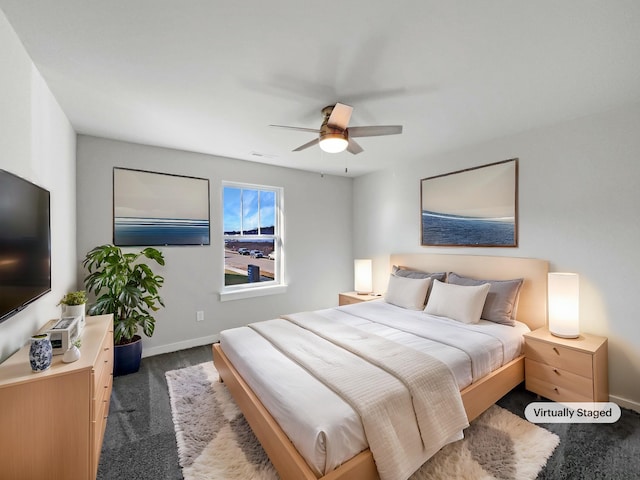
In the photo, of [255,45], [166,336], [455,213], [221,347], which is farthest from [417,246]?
[166,336]

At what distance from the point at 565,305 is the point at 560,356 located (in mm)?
418

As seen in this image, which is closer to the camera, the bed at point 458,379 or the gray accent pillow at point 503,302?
the bed at point 458,379

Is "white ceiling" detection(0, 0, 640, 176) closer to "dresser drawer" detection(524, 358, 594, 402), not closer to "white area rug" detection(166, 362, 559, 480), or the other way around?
"dresser drawer" detection(524, 358, 594, 402)

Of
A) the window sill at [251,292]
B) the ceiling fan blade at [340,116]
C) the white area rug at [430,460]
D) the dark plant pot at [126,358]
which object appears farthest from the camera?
the window sill at [251,292]

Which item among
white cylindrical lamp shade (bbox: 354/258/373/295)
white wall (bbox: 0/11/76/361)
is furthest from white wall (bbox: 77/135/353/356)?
white cylindrical lamp shade (bbox: 354/258/373/295)

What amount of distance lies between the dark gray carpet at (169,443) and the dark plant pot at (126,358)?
0.32 meters

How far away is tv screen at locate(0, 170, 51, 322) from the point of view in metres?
1.32

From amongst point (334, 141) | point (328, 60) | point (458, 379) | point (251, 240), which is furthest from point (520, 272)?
point (251, 240)

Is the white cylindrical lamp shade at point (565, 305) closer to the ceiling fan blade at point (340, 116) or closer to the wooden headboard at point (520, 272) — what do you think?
the wooden headboard at point (520, 272)

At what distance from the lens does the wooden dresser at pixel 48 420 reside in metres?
1.30

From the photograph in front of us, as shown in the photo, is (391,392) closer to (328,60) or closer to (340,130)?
(340,130)

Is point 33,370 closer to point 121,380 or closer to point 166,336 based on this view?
point 121,380

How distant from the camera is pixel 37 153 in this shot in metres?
1.88

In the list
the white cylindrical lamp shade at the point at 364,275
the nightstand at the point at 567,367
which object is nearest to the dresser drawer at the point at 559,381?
the nightstand at the point at 567,367
